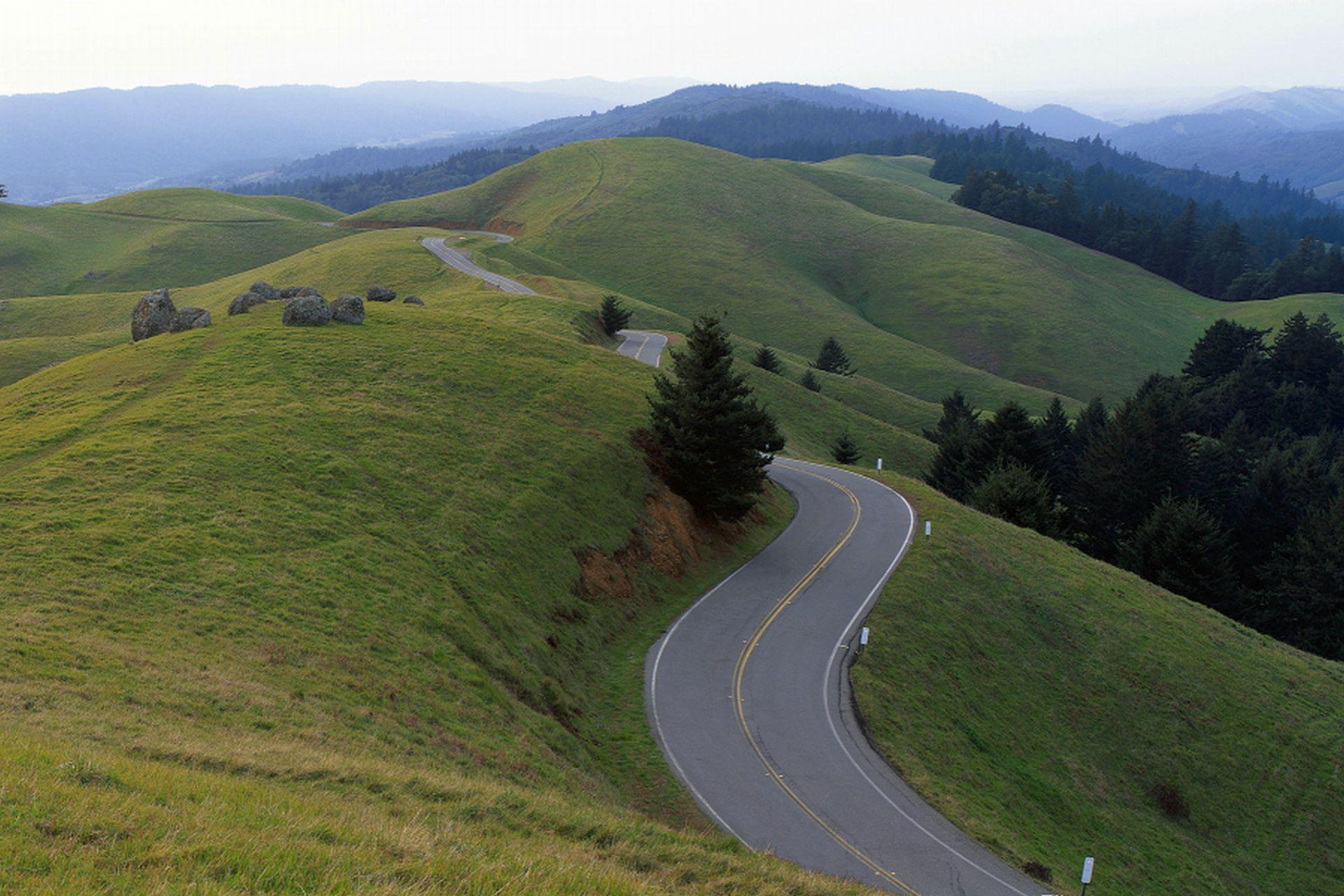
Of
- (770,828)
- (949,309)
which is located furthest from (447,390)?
(949,309)

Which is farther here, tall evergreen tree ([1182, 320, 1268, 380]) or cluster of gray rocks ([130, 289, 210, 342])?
tall evergreen tree ([1182, 320, 1268, 380])

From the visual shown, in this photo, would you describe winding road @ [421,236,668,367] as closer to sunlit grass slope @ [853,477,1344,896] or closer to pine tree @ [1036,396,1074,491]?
pine tree @ [1036,396,1074,491]

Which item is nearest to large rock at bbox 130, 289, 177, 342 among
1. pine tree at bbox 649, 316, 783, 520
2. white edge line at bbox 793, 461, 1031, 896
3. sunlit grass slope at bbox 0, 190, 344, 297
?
pine tree at bbox 649, 316, 783, 520

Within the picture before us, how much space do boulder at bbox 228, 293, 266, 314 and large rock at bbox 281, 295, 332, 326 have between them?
3.07 metres

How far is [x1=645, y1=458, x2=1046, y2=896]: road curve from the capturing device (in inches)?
763

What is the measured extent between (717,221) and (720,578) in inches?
4386

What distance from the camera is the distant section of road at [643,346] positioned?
65938 mm

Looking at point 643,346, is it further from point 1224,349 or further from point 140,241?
point 140,241

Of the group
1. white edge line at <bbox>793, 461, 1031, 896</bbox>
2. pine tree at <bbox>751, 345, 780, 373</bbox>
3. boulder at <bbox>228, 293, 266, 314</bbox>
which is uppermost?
boulder at <bbox>228, 293, 266, 314</bbox>

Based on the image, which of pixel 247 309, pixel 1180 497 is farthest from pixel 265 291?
pixel 1180 497

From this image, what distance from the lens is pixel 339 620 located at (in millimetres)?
20984

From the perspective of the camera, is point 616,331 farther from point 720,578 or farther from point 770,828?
point 770,828

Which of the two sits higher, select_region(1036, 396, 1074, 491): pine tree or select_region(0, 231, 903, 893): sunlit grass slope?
select_region(0, 231, 903, 893): sunlit grass slope

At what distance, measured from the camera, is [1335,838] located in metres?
28.4
